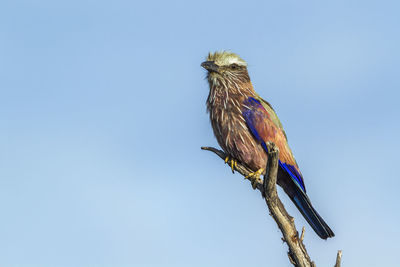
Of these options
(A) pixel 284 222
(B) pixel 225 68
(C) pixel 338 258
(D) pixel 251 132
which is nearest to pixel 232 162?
(D) pixel 251 132

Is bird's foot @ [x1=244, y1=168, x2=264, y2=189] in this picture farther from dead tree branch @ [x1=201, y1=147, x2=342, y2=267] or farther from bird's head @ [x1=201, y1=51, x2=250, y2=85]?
bird's head @ [x1=201, y1=51, x2=250, y2=85]

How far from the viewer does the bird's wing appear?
29.8ft

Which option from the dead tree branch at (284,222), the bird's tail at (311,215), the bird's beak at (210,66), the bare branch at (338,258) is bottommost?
the bare branch at (338,258)

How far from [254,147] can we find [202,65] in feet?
5.79

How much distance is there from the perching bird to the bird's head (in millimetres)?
16

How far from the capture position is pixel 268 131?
9188 mm

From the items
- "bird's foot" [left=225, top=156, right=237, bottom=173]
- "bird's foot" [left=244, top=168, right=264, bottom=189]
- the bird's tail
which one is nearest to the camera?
"bird's foot" [left=244, top=168, right=264, bottom=189]

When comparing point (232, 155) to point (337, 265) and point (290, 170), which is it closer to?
point (290, 170)

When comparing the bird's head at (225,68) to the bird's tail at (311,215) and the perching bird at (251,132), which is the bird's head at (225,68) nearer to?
the perching bird at (251,132)

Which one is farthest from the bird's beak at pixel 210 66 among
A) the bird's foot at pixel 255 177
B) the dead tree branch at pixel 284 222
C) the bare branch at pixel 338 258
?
the bare branch at pixel 338 258

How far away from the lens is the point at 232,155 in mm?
9109

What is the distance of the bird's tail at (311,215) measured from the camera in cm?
883

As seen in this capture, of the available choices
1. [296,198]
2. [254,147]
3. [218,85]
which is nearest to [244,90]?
[218,85]

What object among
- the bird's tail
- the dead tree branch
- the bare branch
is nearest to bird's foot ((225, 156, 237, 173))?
the bird's tail
